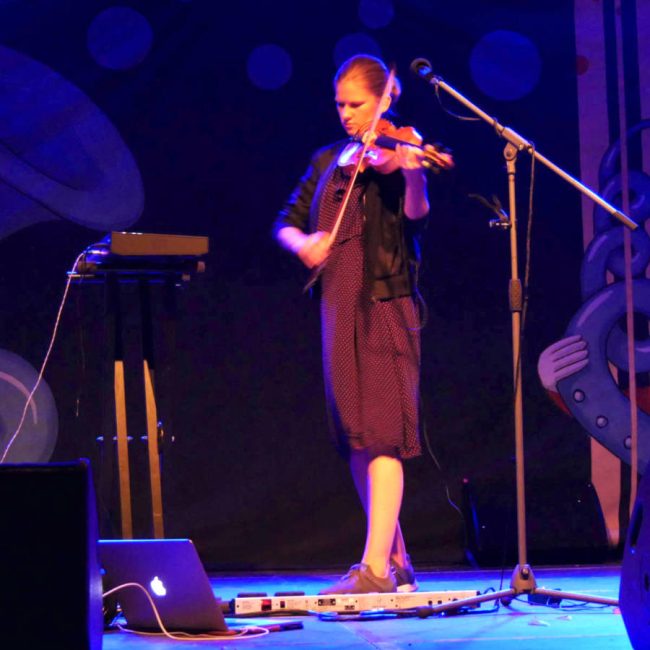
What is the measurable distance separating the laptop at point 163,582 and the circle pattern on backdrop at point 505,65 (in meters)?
2.92

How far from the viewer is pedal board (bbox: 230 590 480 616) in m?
3.13

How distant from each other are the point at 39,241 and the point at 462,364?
6.40 feet

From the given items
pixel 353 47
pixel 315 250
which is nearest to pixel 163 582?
pixel 315 250

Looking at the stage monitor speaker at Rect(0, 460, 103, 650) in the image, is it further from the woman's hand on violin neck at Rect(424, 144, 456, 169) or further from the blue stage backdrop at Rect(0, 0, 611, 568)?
the blue stage backdrop at Rect(0, 0, 611, 568)

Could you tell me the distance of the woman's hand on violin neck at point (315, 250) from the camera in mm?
3285

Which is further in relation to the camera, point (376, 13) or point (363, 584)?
point (376, 13)

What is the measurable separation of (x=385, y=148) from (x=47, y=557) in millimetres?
1808

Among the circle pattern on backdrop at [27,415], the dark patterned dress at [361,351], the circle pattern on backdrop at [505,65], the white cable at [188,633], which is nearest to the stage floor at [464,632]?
the white cable at [188,633]

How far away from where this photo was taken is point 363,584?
325cm

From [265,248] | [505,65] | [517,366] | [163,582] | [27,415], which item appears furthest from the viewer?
[505,65]

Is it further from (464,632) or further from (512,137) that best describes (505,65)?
(464,632)

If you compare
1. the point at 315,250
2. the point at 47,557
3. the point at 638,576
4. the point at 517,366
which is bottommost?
the point at 638,576

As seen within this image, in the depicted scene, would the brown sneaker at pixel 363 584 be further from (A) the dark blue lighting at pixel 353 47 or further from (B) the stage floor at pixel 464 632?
(A) the dark blue lighting at pixel 353 47

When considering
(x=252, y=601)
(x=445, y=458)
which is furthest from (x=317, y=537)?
(x=252, y=601)
